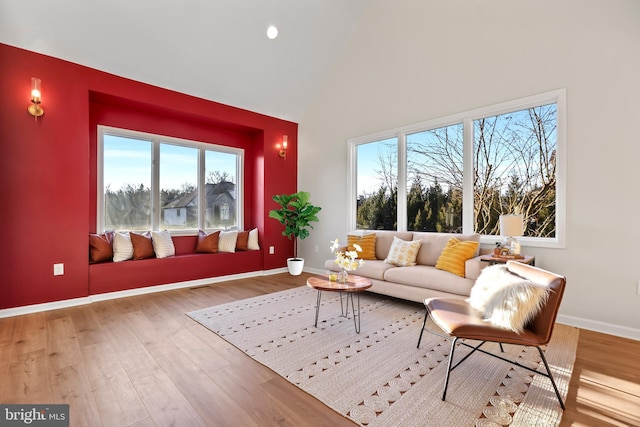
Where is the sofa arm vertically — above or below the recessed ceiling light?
below

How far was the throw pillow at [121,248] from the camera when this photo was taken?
13.9 ft

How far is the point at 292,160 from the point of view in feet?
20.4

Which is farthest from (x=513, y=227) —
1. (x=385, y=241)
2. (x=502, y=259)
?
(x=385, y=241)

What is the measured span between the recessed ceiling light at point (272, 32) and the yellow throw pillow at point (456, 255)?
3.86m

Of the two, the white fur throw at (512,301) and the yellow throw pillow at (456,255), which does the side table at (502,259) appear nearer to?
the yellow throw pillow at (456,255)

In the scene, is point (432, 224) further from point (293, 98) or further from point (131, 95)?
point (131, 95)

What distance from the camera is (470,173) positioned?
4012 millimetres

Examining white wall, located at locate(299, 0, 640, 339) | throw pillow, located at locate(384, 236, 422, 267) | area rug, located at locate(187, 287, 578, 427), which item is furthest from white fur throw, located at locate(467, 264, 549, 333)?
throw pillow, located at locate(384, 236, 422, 267)

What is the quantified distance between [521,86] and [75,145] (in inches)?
212

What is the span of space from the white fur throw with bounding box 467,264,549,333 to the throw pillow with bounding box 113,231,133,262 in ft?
14.4

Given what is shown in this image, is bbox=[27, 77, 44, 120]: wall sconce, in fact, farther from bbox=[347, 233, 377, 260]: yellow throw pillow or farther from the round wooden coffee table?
bbox=[347, 233, 377, 260]: yellow throw pillow

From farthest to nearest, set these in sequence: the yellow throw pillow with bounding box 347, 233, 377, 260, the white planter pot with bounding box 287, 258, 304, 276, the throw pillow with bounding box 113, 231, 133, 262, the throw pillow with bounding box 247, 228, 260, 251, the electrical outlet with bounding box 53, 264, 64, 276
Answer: the throw pillow with bounding box 247, 228, 260, 251 → the white planter pot with bounding box 287, 258, 304, 276 → the yellow throw pillow with bounding box 347, 233, 377, 260 → the throw pillow with bounding box 113, 231, 133, 262 → the electrical outlet with bounding box 53, 264, 64, 276

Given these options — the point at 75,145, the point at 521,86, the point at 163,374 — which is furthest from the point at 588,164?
the point at 75,145

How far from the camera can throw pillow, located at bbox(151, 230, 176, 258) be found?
4.63m
